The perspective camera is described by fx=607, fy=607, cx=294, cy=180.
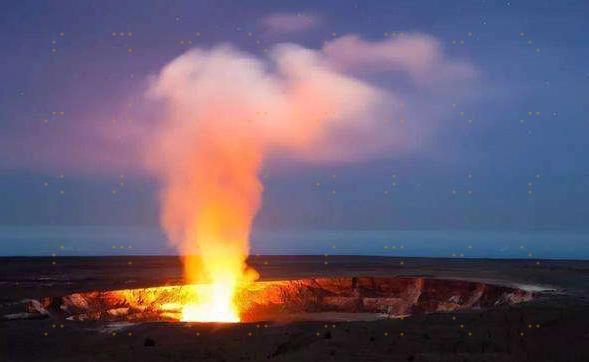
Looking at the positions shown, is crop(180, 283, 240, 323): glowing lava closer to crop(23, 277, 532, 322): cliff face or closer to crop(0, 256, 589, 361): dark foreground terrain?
crop(23, 277, 532, 322): cliff face

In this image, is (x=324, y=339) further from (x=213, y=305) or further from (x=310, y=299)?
(x=310, y=299)

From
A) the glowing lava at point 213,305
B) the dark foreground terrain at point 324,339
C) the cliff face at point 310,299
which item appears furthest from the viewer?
the cliff face at point 310,299

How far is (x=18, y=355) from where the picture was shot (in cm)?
2011

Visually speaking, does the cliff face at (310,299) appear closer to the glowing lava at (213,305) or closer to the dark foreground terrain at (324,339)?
the glowing lava at (213,305)

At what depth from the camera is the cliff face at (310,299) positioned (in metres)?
35.0

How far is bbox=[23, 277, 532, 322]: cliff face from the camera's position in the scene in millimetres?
34969

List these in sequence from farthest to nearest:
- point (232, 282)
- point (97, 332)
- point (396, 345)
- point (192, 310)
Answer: point (232, 282) < point (192, 310) < point (97, 332) < point (396, 345)

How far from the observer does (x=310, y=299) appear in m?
42.2

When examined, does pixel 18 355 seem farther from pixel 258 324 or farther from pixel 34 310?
pixel 34 310

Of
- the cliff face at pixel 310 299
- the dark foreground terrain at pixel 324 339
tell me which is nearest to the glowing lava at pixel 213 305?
the cliff face at pixel 310 299

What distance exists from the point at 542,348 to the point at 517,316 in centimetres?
595

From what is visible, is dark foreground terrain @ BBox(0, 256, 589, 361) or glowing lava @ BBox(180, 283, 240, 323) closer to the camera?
dark foreground terrain @ BBox(0, 256, 589, 361)

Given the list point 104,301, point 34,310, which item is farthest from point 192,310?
point 34,310

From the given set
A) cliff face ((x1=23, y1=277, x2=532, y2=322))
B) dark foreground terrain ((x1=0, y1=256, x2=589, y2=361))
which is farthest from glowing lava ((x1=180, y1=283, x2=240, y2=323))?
dark foreground terrain ((x1=0, y1=256, x2=589, y2=361))
